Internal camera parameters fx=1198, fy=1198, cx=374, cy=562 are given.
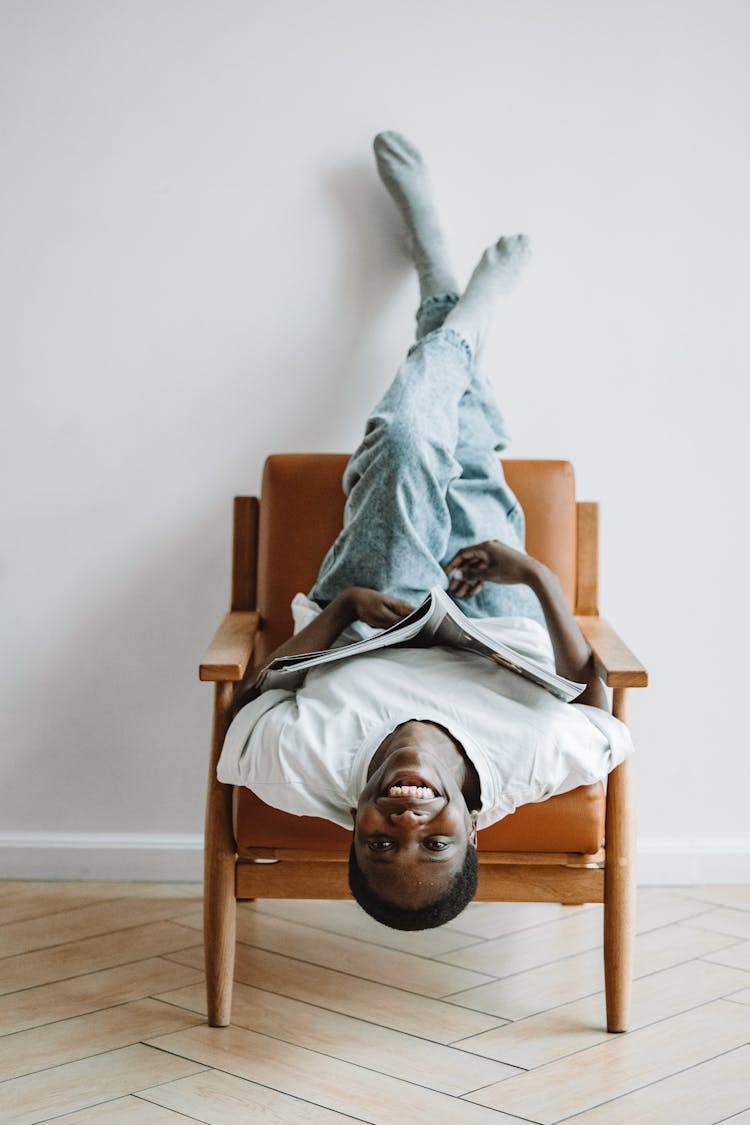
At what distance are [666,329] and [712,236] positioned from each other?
21 centimetres

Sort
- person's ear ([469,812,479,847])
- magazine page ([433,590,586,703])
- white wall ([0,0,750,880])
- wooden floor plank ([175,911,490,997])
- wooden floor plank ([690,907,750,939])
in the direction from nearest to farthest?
person's ear ([469,812,479,847]) → magazine page ([433,590,586,703]) → wooden floor plank ([175,911,490,997]) → wooden floor plank ([690,907,750,939]) → white wall ([0,0,750,880])

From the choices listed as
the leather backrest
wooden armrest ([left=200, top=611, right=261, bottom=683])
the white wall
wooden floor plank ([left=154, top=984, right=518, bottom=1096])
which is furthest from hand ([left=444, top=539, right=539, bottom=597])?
wooden floor plank ([left=154, top=984, right=518, bottom=1096])

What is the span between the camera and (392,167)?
2.37m

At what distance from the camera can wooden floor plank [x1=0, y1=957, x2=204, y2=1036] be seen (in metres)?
1.81

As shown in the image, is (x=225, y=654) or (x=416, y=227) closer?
(x=225, y=654)

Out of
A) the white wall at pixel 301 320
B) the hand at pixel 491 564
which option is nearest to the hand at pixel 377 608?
the hand at pixel 491 564

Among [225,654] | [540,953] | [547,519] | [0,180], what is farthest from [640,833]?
[0,180]

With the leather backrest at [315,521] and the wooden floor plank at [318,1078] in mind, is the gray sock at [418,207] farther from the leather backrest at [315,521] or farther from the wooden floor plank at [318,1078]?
the wooden floor plank at [318,1078]

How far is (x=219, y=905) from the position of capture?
177 centimetres

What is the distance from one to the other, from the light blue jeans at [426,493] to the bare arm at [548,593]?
6 centimetres

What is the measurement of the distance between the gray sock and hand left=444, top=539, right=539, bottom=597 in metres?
0.64

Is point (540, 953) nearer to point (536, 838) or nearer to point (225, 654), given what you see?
point (536, 838)

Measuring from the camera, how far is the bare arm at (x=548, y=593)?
187 centimetres

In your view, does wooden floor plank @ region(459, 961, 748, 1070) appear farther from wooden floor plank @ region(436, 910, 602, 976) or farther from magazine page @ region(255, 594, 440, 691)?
magazine page @ region(255, 594, 440, 691)
